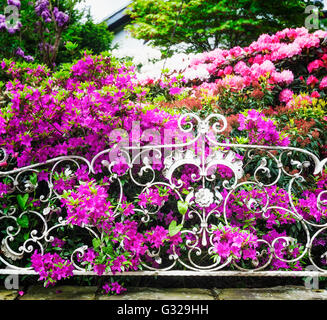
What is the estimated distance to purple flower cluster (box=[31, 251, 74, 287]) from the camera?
1921 millimetres

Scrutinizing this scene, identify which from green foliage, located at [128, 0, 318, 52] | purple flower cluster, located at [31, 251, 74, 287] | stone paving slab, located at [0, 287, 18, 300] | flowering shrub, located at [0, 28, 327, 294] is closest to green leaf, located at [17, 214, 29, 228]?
flowering shrub, located at [0, 28, 327, 294]

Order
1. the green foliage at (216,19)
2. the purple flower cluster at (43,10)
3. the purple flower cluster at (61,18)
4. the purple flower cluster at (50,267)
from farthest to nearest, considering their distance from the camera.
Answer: the green foliage at (216,19)
the purple flower cluster at (43,10)
the purple flower cluster at (61,18)
the purple flower cluster at (50,267)

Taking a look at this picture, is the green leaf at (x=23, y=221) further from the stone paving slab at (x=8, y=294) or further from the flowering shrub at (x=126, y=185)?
the stone paving slab at (x=8, y=294)

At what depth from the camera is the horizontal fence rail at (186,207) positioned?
76.1 inches

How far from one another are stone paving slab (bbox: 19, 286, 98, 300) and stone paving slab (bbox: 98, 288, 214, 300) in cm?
11

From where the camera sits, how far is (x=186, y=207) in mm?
1915

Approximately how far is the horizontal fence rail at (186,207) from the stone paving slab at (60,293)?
153mm

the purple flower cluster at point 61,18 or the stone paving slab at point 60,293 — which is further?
the purple flower cluster at point 61,18

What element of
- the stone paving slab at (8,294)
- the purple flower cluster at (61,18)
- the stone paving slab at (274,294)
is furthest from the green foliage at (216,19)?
the stone paving slab at (8,294)

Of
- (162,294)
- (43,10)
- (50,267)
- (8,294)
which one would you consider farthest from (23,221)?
(43,10)

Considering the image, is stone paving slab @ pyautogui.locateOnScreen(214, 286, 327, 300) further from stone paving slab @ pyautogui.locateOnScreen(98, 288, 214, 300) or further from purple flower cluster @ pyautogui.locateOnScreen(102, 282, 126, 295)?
purple flower cluster @ pyautogui.locateOnScreen(102, 282, 126, 295)

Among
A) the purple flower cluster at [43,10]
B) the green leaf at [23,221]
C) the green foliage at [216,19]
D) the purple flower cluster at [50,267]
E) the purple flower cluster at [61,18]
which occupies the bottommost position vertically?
the purple flower cluster at [50,267]

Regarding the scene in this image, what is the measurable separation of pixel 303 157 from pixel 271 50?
1.94 metres

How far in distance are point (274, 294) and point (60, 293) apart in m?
1.30
